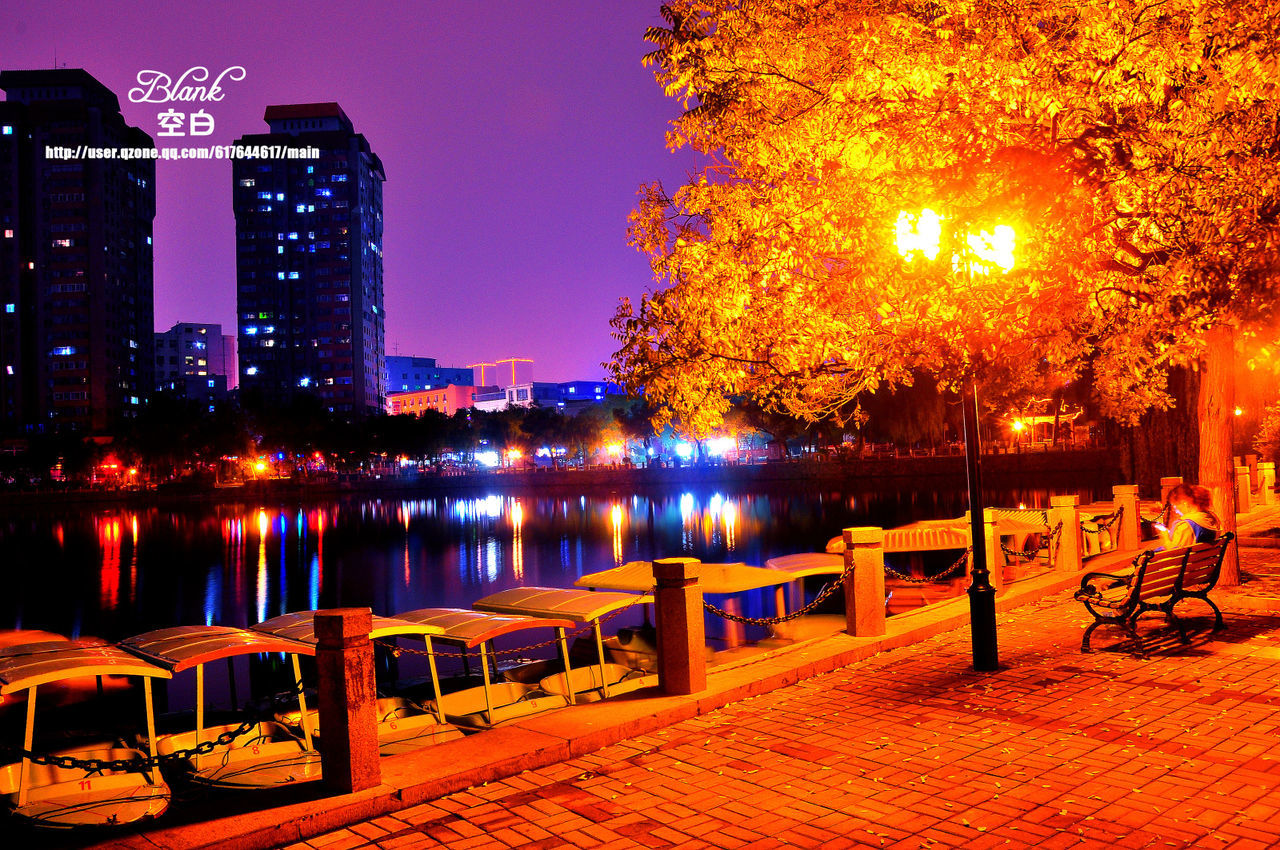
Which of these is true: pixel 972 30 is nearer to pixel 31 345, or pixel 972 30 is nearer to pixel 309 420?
pixel 309 420

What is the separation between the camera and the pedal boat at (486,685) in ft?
32.4

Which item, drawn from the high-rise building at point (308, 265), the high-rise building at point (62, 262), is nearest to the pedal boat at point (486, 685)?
the high-rise building at point (62, 262)

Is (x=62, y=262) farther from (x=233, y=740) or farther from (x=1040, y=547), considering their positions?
(x=233, y=740)

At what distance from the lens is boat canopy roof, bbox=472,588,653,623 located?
10617 mm

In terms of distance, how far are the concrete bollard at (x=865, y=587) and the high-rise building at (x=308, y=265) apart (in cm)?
18122

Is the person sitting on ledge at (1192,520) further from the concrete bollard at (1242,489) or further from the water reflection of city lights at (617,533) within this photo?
the water reflection of city lights at (617,533)

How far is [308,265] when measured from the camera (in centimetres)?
19062

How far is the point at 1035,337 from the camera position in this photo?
13.4m

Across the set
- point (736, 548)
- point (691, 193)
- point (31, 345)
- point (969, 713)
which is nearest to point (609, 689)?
point (969, 713)

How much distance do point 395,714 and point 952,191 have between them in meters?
9.35

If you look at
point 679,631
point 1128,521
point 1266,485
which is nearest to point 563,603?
Result: point 679,631

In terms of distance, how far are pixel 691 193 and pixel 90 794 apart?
36.8ft

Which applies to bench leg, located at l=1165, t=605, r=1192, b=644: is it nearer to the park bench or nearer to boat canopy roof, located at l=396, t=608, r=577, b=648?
the park bench

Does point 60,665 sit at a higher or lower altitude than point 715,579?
higher
